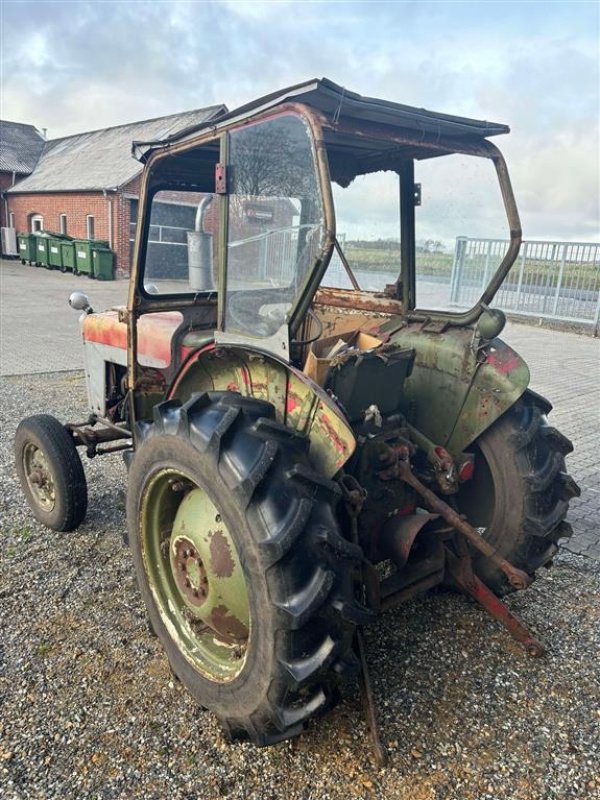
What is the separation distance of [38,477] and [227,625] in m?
2.08

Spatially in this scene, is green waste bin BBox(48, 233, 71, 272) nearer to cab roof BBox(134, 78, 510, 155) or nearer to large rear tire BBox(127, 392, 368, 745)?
cab roof BBox(134, 78, 510, 155)

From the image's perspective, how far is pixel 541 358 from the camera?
1110cm

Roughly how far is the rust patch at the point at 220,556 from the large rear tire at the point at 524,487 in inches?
51.4

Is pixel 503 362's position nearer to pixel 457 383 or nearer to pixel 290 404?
pixel 457 383

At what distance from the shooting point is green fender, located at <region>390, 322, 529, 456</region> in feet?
8.57

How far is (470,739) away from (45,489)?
2.81m

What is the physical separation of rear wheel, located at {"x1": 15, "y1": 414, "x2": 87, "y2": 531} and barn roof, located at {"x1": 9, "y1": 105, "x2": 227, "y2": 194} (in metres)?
19.3

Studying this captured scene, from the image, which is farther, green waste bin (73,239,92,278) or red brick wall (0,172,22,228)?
red brick wall (0,172,22,228)

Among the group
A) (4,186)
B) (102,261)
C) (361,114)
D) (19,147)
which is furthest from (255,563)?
(19,147)

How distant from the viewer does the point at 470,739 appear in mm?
2229

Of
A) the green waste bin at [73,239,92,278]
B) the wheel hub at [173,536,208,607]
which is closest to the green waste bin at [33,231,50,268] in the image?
the green waste bin at [73,239,92,278]

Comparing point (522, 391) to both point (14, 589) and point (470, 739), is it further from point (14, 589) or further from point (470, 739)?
point (14, 589)

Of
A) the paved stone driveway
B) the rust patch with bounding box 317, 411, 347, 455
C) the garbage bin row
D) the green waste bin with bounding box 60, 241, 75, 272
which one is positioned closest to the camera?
the rust patch with bounding box 317, 411, 347, 455

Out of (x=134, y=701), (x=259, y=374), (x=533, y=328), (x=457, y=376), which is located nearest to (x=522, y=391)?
(x=457, y=376)
